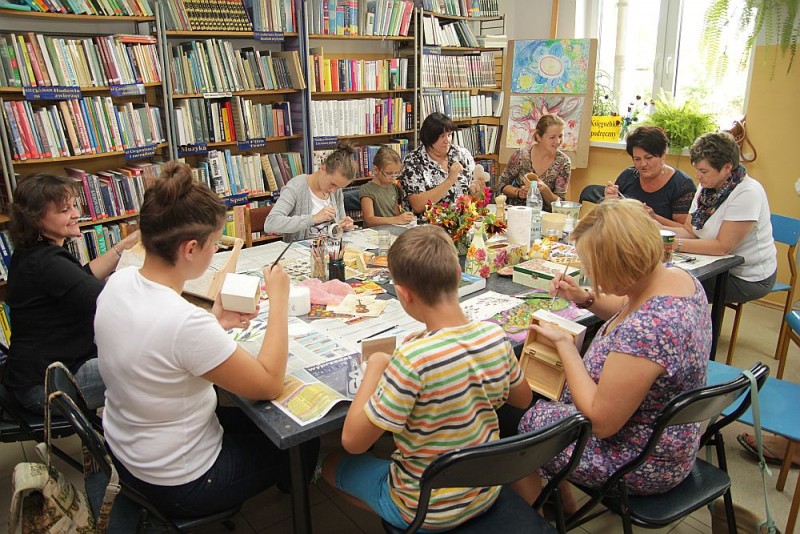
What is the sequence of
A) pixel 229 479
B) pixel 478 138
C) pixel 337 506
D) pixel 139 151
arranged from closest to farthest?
1. pixel 229 479
2. pixel 337 506
3. pixel 139 151
4. pixel 478 138

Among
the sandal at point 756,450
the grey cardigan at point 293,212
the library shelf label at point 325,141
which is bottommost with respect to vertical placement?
the sandal at point 756,450

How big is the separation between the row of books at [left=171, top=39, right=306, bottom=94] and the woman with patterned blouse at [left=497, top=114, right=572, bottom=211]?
1657 millimetres

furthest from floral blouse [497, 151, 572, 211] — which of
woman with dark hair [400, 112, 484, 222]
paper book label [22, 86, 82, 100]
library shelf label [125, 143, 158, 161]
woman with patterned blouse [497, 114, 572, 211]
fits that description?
paper book label [22, 86, 82, 100]

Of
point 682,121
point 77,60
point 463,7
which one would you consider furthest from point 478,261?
point 463,7

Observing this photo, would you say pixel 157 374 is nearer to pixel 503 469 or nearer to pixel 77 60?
pixel 503 469

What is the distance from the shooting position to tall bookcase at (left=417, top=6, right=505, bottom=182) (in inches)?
199

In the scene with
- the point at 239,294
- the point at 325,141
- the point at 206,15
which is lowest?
the point at 239,294

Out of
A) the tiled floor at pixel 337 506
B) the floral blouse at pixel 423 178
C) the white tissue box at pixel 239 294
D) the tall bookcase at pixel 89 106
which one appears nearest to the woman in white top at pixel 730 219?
the tiled floor at pixel 337 506

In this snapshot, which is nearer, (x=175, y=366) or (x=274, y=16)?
(x=175, y=366)

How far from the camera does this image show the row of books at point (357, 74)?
440 cm

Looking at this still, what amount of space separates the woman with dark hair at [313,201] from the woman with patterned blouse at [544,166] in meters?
1.37

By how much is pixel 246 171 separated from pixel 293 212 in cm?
111

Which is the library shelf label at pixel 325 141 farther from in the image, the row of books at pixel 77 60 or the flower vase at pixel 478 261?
the flower vase at pixel 478 261

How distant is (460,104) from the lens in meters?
5.44
